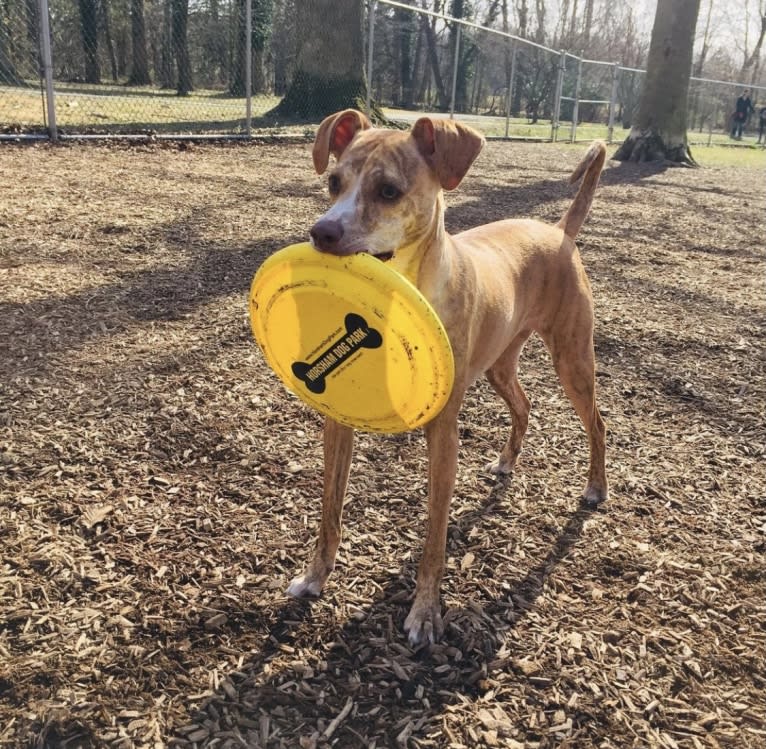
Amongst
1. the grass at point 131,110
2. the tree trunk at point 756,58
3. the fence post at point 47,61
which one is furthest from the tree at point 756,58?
the fence post at point 47,61

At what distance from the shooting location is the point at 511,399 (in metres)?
3.96

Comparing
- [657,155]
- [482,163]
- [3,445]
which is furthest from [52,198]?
[657,155]

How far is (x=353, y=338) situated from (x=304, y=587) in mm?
1041

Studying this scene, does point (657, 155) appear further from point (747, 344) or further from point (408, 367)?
point (408, 367)

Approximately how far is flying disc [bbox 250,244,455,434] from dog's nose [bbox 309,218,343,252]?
0.11 feet

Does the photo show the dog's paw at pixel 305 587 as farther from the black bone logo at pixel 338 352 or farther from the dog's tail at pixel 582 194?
the dog's tail at pixel 582 194

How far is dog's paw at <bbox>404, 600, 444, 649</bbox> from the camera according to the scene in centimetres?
269

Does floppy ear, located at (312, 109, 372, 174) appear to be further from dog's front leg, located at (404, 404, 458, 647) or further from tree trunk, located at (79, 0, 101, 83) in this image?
tree trunk, located at (79, 0, 101, 83)

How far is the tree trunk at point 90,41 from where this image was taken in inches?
776

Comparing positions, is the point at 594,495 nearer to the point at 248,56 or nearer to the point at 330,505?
the point at 330,505

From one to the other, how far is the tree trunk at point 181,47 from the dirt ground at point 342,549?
15337mm

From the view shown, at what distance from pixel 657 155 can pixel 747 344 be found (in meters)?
12.5

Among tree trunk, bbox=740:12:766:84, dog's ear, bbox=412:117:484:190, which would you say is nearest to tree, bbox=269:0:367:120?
dog's ear, bbox=412:117:484:190

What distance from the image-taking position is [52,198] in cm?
780
